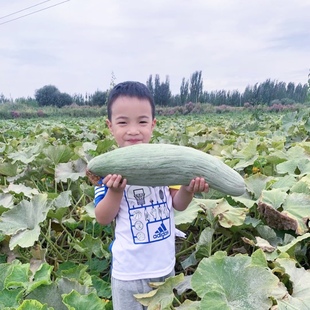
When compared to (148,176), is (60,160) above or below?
below

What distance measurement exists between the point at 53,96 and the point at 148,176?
55.2m

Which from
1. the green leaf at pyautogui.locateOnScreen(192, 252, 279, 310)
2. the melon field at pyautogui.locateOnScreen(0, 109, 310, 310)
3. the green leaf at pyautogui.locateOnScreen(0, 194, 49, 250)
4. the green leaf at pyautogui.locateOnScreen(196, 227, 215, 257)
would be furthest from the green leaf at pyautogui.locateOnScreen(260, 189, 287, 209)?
the green leaf at pyautogui.locateOnScreen(0, 194, 49, 250)

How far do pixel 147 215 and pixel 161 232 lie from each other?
0.29 feet

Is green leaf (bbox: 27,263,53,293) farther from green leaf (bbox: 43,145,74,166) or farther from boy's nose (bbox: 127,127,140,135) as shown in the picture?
green leaf (bbox: 43,145,74,166)

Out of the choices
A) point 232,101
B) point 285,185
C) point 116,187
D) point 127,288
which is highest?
point 116,187

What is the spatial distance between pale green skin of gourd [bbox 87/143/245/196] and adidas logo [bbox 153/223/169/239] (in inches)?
10.4

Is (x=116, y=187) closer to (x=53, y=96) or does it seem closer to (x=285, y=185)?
(x=285, y=185)

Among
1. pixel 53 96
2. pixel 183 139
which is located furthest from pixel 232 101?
pixel 183 139

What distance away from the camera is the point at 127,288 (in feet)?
5.30

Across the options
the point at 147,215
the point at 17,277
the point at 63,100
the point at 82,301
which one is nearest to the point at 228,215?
the point at 147,215

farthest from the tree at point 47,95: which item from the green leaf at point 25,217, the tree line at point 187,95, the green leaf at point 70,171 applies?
the green leaf at point 25,217

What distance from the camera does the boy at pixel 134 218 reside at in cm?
162

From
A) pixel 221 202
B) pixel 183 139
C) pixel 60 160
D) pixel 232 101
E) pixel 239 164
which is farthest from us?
pixel 232 101

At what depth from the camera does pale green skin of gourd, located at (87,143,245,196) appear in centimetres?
145
